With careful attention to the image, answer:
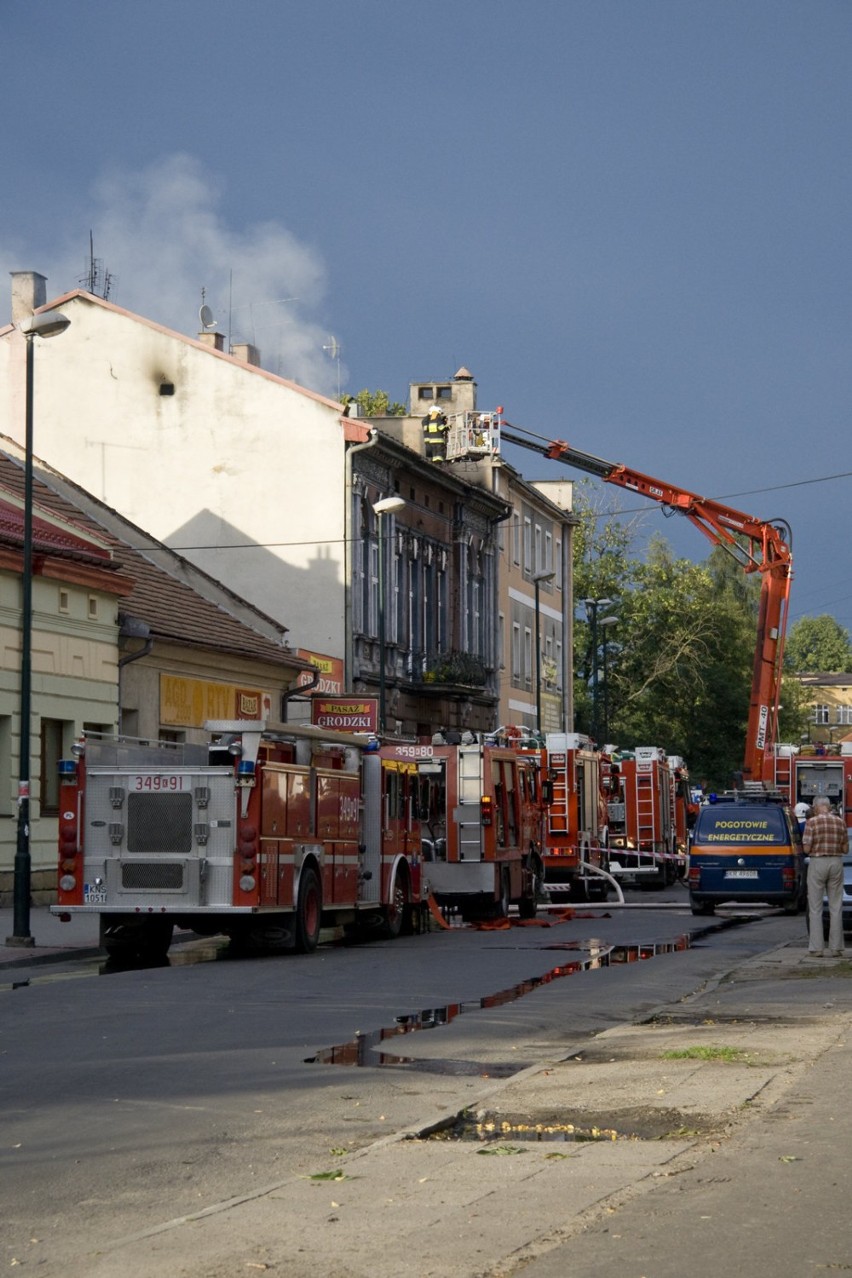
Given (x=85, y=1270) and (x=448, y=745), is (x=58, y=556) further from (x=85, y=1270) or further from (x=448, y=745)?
(x=85, y=1270)

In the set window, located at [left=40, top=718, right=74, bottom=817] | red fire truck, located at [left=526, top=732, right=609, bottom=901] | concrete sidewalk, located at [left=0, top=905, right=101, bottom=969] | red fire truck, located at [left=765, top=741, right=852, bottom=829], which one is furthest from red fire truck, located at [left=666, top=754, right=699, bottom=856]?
concrete sidewalk, located at [left=0, top=905, right=101, bottom=969]

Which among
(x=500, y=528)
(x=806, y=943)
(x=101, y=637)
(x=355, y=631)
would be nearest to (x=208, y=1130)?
(x=806, y=943)

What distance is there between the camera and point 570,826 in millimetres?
38094

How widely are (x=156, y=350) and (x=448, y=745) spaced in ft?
65.4

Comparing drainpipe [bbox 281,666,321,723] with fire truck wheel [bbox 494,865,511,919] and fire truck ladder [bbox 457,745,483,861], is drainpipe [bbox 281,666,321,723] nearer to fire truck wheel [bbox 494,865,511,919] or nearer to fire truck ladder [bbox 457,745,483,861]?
fire truck wheel [bbox 494,865,511,919]

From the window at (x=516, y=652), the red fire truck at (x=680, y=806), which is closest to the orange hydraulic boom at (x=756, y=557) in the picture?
the red fire truck at (x=680, y=806)

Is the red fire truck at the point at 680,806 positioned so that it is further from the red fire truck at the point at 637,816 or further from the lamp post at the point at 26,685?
the lamp post at the point at 26,685

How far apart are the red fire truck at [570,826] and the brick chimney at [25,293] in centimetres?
1732

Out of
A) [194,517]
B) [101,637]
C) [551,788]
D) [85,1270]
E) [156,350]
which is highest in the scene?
[156,350]

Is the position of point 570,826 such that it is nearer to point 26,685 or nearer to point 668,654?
point 26,685

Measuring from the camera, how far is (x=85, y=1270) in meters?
6.54

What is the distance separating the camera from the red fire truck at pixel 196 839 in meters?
20.5

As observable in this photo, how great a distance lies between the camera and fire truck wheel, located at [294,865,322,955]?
2177 cm

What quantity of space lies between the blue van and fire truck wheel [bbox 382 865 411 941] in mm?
7133
